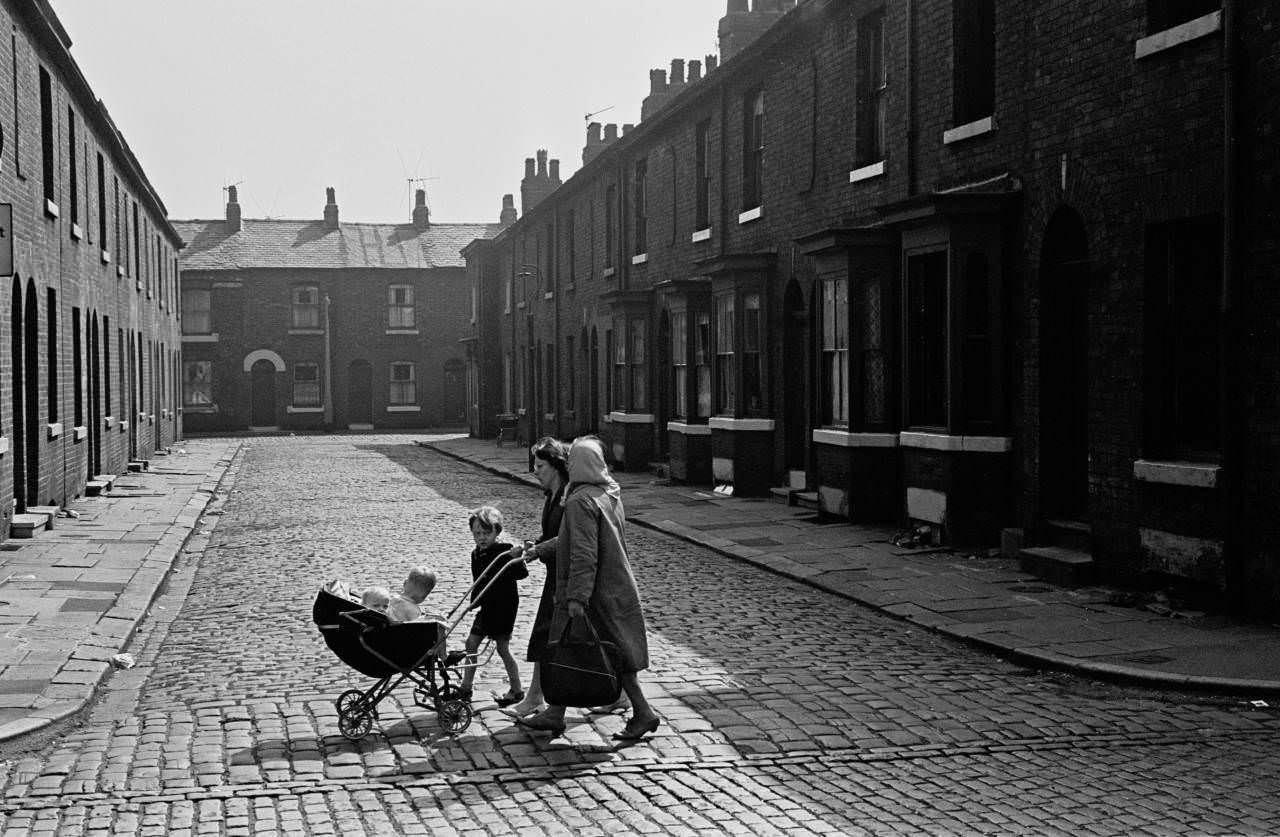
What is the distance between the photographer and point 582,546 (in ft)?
24.9

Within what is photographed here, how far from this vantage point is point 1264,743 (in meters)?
7.59

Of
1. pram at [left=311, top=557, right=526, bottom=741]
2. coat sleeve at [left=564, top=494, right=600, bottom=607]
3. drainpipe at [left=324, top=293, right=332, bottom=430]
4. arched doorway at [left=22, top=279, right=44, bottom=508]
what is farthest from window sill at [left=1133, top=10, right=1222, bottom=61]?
drainpipe at [left=324, top=293, right=332, bottom=430]

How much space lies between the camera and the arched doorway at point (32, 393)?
18.6 meters

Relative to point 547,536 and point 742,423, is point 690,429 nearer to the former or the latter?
point 742,423

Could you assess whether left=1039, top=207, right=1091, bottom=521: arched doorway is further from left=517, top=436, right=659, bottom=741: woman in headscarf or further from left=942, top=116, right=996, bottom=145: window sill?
left=517, top=436, right=659, bottom=741: woman in headscarf

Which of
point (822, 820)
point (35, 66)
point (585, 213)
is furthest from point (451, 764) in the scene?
point (585, 213)

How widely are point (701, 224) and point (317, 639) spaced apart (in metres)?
16.6

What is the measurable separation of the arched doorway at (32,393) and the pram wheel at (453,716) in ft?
41.8

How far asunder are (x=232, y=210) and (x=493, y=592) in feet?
197

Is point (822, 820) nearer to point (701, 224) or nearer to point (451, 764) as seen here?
point (451, 764)

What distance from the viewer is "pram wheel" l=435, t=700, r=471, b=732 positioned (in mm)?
7715

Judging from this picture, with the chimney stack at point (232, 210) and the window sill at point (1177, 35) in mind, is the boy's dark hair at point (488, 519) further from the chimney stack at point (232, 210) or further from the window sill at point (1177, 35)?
the chimney stack at point (232, 210)

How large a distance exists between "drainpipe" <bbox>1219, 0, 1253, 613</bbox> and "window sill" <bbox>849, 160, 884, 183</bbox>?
22.9 feet

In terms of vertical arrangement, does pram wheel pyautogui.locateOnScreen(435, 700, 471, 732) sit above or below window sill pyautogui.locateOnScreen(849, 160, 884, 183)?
below
